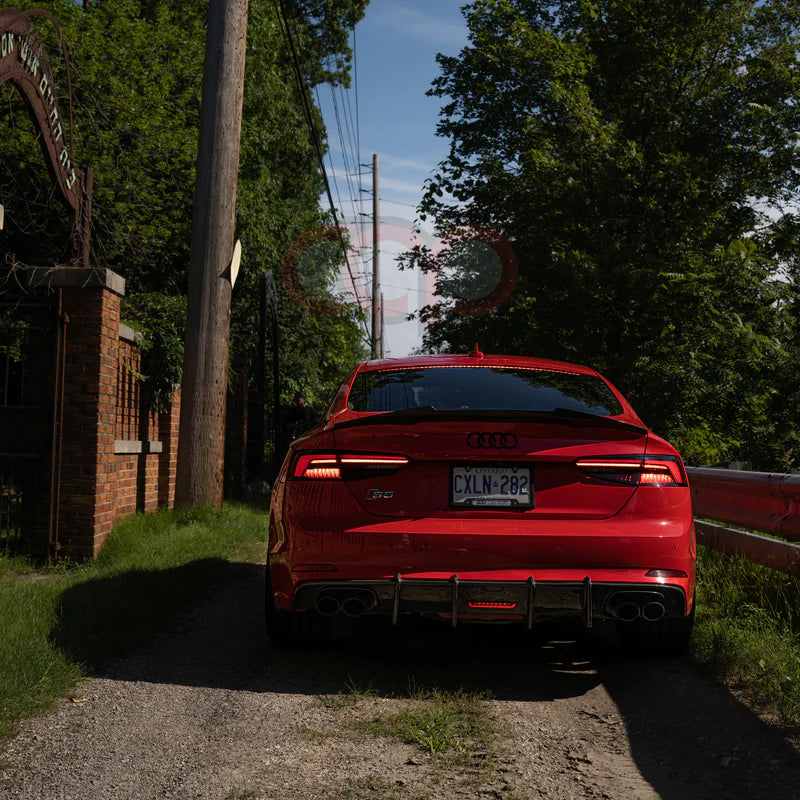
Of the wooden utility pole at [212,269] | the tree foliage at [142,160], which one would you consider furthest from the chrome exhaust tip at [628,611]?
the tree foliage at [142,160]

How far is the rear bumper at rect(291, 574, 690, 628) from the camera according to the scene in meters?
4.20

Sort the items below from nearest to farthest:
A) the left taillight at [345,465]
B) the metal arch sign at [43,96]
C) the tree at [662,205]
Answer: the left taillight at [345,465], the metal arch sign at [43,96], the tree at [662,205]

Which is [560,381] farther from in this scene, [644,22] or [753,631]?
[644,22]

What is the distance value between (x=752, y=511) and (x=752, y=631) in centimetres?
155

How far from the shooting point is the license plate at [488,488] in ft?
14.1

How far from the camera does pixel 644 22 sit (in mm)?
17141

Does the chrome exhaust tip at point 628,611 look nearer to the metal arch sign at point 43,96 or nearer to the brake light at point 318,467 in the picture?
the brake light at point 318,467

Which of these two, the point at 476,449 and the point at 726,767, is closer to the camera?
the point at 726,767

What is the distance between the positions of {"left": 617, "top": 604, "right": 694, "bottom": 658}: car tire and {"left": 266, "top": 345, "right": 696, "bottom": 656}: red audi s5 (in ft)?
1.38

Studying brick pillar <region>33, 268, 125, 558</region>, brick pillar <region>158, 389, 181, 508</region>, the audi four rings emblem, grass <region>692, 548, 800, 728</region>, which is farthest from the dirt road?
brick pillar <region>158, 389, 181, 508</region>

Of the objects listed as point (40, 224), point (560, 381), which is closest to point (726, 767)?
point (560, 381)

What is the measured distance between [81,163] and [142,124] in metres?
1.37

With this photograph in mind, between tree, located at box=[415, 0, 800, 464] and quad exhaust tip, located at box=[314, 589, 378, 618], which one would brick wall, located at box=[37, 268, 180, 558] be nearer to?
quad exhaust tip, located at box=[314, 589, 378, 618]

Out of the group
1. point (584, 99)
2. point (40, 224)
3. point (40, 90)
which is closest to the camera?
point (40, 90)
